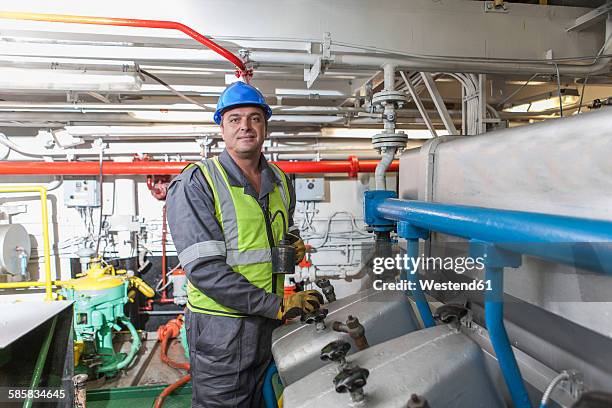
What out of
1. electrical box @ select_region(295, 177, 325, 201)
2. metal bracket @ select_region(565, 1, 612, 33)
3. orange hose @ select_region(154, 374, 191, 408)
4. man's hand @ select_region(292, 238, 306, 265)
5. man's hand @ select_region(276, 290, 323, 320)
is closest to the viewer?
man's hand @ select_region(276, 290, 323, 320)

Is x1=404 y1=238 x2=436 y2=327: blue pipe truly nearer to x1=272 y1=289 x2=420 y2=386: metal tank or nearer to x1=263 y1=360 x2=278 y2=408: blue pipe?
x1=272 y1=289 x2=420 y2=386: metal tank

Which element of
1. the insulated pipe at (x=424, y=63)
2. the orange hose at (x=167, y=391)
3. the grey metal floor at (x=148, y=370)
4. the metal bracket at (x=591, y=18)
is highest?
the metal bracket at (x=591, y=18)

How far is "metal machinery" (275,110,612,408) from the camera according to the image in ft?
1.93

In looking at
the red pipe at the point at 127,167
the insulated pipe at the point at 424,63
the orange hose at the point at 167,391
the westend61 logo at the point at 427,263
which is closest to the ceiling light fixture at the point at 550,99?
the insulated pipe at the point at 424,63

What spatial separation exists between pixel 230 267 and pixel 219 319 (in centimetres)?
19

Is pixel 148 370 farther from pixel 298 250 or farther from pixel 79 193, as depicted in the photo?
pixel 298 250

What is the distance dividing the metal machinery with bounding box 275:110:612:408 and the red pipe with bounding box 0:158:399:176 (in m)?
1.89

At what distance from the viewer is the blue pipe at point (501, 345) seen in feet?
2.25

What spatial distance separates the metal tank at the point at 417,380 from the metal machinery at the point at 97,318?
2.17 m

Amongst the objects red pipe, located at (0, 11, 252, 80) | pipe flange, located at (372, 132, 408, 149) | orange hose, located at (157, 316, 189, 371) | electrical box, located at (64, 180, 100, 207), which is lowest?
orange hose, located at (157, 316, 189, 371)

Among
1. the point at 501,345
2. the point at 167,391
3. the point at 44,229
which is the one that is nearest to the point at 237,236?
the point at 501,345

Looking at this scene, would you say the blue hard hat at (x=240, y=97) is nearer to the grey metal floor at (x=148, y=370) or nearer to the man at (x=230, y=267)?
the man at (x=230, y=267)

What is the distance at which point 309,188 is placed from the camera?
3.08m

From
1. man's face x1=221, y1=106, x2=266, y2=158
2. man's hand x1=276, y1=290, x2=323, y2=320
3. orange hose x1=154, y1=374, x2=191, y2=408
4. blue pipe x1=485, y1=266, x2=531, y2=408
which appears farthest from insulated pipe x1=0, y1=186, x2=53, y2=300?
blue pipe x1=485, y1=266, x2=531, y2=408
